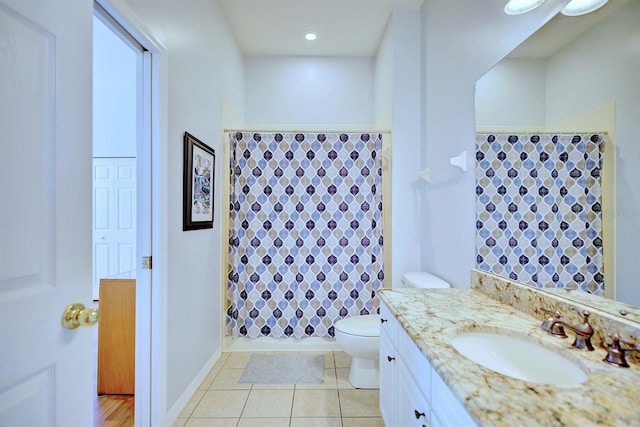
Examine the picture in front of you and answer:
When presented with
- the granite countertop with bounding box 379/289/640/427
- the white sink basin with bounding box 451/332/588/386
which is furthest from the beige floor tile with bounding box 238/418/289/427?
the white sink basin with bounding box 451/332/588/386

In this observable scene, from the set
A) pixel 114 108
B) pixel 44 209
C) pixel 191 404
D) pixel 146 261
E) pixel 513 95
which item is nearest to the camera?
pixel 44 209

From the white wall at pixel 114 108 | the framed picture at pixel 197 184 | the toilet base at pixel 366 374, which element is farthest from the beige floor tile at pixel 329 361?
the white wall at pixel 114 108

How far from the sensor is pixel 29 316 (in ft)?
2.40

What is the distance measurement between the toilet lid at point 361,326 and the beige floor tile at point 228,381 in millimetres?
786

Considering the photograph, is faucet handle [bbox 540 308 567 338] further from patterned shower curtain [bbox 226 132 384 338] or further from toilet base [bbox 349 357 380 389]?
patterned shower curtain [bbox 226 132 384 338]

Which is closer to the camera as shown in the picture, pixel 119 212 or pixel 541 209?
pixel 541 209

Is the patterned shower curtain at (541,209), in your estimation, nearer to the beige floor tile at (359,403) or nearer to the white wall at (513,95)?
the white wall at (513,95)

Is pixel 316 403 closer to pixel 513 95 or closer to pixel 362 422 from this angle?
pixel 362 422

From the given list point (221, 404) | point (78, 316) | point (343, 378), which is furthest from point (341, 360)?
point (78, 316)

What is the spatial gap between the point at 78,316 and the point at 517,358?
1358mm

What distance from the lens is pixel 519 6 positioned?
1336mm

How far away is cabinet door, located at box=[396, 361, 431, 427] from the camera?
978 mm

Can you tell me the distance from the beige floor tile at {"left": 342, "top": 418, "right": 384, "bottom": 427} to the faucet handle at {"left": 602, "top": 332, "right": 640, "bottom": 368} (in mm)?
1311

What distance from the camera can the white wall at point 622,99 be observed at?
874 mm
